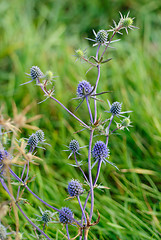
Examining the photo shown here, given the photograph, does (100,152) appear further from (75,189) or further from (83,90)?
(83,90)

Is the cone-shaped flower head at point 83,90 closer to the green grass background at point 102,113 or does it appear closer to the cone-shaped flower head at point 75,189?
the cone-shaped flower head at point 75,189

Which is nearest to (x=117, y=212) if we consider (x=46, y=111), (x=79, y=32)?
(x=46, y=111)

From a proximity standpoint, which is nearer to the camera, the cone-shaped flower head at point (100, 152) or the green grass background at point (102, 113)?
the cone-shaped flower head at point (100, 152)

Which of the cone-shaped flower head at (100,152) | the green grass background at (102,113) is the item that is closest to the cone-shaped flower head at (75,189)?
the cone-shaped flower head at (100,152)

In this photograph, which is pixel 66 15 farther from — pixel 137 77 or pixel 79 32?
pixel 137 77

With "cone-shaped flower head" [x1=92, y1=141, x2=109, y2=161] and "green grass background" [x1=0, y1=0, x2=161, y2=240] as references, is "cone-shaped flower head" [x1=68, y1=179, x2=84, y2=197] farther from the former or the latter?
"green grass background" [x1=0, y1=0, x2=161, y2=240]

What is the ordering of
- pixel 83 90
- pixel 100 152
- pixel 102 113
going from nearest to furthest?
pixel 83 90 → pixel 100 152 → pixel 102 113

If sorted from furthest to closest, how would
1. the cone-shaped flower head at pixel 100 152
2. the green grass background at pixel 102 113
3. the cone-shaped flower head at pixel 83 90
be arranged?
the green grass background at pixel 102 113, the cone-shaped flower head at pixel 100 152, the cone-shaped flower head at pixel 83 90

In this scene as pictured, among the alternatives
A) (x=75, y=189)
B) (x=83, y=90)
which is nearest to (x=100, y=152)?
(x=75, y=189)
